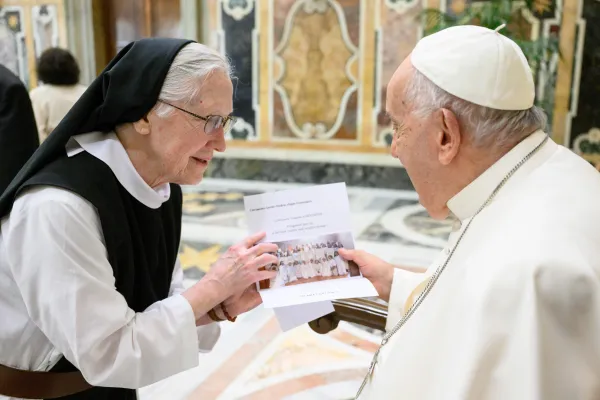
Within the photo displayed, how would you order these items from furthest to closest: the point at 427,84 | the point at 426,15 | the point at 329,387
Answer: the point at 426,15
the point at 329,387
the point at 427,84

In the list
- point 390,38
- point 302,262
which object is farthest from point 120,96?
Result: point 390,38

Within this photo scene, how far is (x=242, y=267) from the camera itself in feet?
5.93

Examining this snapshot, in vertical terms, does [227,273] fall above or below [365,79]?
above

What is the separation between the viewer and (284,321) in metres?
2.03

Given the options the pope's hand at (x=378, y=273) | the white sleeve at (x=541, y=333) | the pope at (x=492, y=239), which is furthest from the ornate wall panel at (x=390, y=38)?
the white sleeve at (x=541, y=333)

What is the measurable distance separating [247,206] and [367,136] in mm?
6623

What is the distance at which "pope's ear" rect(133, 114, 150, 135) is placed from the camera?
177cm

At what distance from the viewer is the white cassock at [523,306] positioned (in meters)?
1.21

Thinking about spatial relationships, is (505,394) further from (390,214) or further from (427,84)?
(390,214)

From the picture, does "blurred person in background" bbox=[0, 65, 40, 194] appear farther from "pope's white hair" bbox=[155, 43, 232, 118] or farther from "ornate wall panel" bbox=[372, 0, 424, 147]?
"ornate wall panel" bbox=[372, 0, 424, 147]

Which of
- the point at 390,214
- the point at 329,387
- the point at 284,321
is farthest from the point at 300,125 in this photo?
the point at 284,321

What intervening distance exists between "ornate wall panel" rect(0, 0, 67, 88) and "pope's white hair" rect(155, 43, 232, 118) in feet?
28.1

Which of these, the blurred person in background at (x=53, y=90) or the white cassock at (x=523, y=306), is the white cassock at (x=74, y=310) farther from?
the blurred person in background at (x=53, y=90)

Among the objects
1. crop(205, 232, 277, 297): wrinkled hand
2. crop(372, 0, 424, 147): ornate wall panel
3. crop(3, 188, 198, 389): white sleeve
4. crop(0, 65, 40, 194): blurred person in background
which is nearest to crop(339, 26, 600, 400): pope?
crop(205, 232, 277, 297): wrinkled hand
